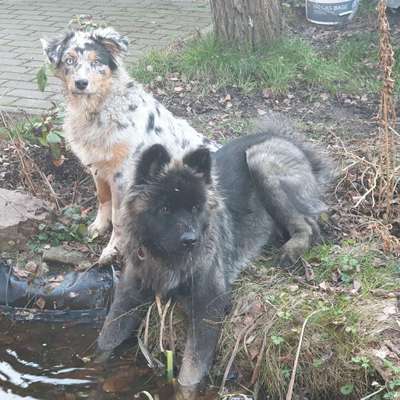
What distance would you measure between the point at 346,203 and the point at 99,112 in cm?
233

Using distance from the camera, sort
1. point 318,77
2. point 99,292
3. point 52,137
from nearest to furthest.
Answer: point 99,292 < point 52,137 < point 318,77

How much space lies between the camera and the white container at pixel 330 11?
1066 cm

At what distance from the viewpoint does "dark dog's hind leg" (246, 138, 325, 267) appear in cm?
602

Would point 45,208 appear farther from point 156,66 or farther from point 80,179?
point 156,66

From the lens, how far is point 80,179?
739 centimetres

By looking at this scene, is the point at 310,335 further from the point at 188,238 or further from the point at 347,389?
the point at 188,238

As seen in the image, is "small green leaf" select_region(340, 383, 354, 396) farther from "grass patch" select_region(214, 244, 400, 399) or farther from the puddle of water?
the puddle of water

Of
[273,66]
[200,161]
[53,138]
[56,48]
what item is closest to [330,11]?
[273,66]

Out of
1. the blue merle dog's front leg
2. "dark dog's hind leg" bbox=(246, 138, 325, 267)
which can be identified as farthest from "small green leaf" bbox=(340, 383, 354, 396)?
"dark dog's hind leg" bbox=(246, 138, 325, 267)

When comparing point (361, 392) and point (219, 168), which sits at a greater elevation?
point (219, 168)

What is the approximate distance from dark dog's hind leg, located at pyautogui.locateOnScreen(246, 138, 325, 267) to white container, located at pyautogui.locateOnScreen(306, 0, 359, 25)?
5184mm

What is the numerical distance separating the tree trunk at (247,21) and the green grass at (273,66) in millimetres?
126

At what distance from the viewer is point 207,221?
514 centimetres

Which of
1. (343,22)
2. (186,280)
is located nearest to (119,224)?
(186,280)
